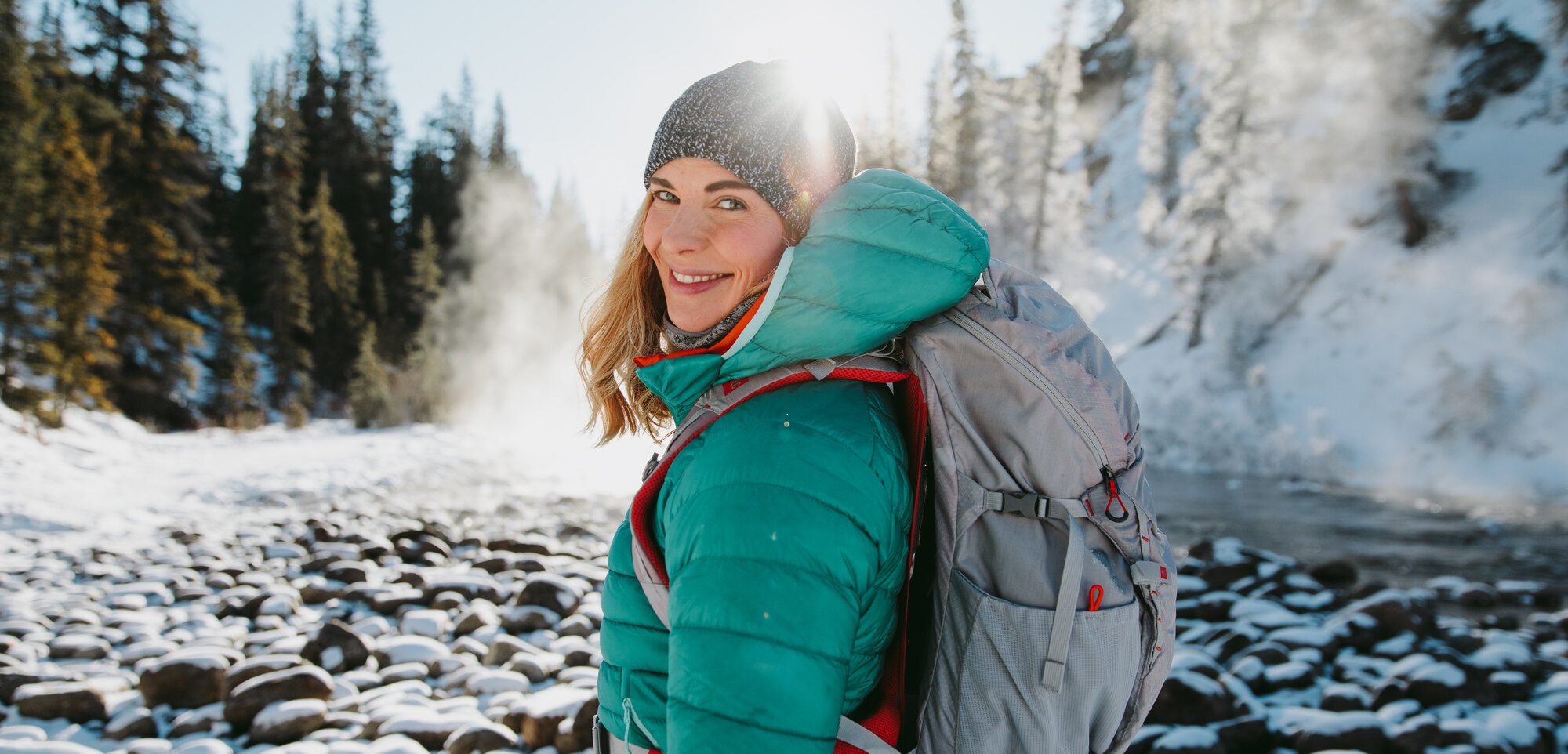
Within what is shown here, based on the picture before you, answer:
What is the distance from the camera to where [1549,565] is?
29.3ft

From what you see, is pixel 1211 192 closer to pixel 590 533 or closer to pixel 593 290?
pixel 590 533

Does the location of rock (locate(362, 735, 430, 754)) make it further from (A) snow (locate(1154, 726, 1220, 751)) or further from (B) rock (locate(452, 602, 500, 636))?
(A) snow (locate(1154, 726, 1220, 751))

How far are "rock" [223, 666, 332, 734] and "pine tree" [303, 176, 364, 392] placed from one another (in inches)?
1368

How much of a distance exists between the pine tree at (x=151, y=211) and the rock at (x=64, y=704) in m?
23.9

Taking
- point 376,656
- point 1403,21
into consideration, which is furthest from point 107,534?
point 1403,21

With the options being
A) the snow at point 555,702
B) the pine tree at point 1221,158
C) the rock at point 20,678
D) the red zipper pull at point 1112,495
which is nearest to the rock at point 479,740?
the snow at point 555,702

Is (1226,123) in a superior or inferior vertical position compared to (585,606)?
superior

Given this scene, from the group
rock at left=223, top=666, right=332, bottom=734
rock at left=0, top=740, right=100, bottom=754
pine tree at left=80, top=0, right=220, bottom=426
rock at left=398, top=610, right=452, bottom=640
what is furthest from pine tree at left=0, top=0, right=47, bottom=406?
rock at left=223, top=666, right=332, bottom=734

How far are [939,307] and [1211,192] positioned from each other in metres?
24.0

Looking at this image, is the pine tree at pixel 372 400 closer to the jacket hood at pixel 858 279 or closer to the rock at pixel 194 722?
the rock at pixel 194 722

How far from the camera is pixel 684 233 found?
1689 mm

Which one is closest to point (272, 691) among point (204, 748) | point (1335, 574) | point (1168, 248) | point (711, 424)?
point (204, 748)

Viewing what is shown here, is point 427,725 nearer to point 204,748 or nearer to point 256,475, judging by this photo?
point 204,748

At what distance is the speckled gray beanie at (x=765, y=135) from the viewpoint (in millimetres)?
1732
